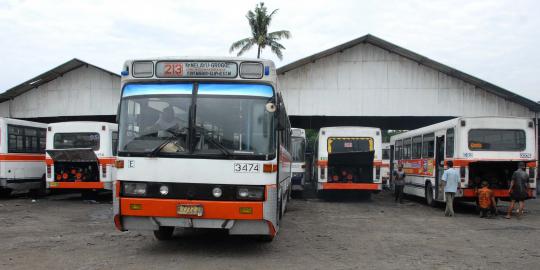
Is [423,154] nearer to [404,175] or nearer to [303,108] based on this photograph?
[404,175]

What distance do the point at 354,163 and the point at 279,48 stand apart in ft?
85.1

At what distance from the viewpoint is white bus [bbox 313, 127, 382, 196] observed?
67.5 feet

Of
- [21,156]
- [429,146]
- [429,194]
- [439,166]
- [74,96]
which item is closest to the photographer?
[439,166]

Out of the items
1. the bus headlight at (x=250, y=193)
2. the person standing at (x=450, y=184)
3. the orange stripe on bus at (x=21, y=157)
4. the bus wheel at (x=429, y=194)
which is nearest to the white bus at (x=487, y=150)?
the person standing at (x=450, y=184)

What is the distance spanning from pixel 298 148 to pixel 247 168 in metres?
15.0

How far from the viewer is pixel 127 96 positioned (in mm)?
8469

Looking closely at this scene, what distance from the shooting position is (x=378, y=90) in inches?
1010

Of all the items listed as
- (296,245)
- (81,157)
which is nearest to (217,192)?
(296,245)

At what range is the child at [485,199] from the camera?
49.9 feet

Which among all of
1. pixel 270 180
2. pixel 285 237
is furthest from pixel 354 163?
pixel 270 180

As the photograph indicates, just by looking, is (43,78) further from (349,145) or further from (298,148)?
(349,145)

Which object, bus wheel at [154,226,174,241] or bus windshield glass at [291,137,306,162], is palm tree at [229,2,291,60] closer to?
bus windshield glass at [291,137,306,162]

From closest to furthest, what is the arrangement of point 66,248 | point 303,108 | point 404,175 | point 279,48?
point 66,248 < point 404,175 < point 303,108 < point 279,48

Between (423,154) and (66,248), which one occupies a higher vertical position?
(423,154)
